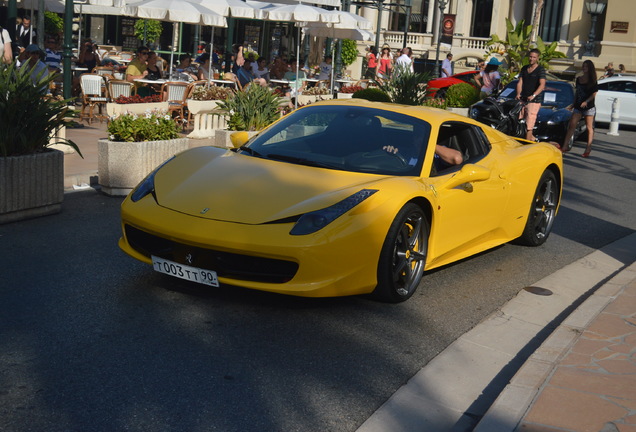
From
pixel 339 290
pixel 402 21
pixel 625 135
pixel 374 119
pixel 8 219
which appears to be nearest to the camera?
pixel 339 290

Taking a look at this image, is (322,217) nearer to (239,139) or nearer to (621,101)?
(239,139)

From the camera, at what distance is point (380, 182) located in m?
6.19

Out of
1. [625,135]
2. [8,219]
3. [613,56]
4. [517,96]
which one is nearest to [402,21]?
[613,56]

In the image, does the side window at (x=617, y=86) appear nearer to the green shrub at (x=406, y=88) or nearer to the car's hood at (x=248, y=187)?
the green shrub at (x=406, y=88)

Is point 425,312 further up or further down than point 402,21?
Answer: further down

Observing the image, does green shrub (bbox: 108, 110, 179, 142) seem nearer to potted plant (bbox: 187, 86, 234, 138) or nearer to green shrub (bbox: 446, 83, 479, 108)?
potted plant (bbox: 187, 86, 234, 138)

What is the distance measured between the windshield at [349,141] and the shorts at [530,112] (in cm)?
1109

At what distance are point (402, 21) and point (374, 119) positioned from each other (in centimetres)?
5853

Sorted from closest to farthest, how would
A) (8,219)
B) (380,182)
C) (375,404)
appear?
1. (375,404)
2. (380,182)
3. (8,219)

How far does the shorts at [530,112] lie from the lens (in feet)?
57.8

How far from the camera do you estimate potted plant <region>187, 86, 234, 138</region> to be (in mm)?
15727

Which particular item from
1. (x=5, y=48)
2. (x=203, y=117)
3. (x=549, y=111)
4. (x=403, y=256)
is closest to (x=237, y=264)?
(x=403, y=256)

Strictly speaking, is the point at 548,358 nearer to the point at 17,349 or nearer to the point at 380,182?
the point at 380,182

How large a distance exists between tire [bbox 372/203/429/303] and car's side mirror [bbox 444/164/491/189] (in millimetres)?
531
